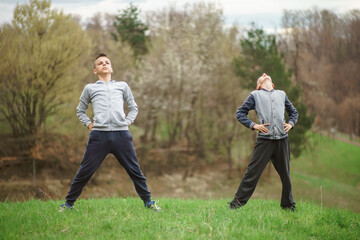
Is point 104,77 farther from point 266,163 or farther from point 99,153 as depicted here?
point 266,163

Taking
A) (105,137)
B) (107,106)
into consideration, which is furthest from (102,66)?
(105,137)

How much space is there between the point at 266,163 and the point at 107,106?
2349 millimetres

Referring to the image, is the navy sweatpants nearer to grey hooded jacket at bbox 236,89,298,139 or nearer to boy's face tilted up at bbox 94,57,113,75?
boy's face tilted up at bbox 94,57,113,75

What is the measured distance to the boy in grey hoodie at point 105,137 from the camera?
466 cm

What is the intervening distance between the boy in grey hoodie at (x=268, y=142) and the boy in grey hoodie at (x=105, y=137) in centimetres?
136

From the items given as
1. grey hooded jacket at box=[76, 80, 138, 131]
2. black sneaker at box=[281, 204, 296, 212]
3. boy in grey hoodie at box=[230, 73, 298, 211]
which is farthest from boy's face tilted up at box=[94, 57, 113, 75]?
black sneaker at box=[281, 204, 296, 212]

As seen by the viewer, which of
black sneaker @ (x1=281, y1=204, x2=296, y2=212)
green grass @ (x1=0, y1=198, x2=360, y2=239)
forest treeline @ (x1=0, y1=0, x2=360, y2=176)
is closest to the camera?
green grass @ (x1=0, y1=198, x2=360, y2=239)

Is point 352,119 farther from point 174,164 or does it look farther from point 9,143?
point 9,143

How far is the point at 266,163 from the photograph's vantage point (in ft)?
16.2

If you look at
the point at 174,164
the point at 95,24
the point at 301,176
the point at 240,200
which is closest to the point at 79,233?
the point at 240,200

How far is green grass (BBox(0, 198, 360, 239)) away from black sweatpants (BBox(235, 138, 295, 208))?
0.25m

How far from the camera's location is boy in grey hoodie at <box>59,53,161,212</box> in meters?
4.66

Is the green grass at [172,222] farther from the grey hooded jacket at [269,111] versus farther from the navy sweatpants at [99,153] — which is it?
the grey hooded jacket at [269,111]

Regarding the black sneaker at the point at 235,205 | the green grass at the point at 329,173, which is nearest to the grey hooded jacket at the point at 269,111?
the black sneaker at the point at 235,205
